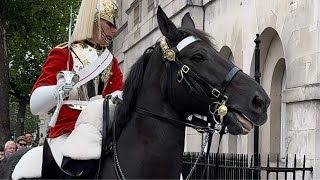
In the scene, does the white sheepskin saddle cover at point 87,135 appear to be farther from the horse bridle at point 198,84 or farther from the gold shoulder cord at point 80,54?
the horse bridle at point 198,84

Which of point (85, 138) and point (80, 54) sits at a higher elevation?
point (80, 54)

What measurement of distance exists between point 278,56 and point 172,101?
8.23 meters

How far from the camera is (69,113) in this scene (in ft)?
15.7

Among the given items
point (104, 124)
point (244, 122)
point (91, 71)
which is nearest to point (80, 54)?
point (91, 71)

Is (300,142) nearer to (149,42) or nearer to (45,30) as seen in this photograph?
(149,42)

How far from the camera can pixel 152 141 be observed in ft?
13.7

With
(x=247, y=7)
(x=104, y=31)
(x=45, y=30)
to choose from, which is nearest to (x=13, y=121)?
(x=45, y=30)

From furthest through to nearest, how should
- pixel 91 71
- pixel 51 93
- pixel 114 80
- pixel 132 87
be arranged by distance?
pixel 114 80, pixel 91 71, pixel 51 93, pixel 132 87

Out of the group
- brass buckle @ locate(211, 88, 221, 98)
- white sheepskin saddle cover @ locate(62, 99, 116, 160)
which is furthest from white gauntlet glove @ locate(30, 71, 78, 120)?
brass buckle @ locate(211, 88, 221, 98)

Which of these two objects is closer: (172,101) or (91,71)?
(172,101)

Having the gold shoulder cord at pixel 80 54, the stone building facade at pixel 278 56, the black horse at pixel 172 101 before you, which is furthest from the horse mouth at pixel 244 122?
the stone building facade at pixel 278 56

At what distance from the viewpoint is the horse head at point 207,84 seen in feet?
12.8

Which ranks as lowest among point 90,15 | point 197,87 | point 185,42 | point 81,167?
point 81,167

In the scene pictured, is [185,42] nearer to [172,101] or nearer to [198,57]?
[198,57]
